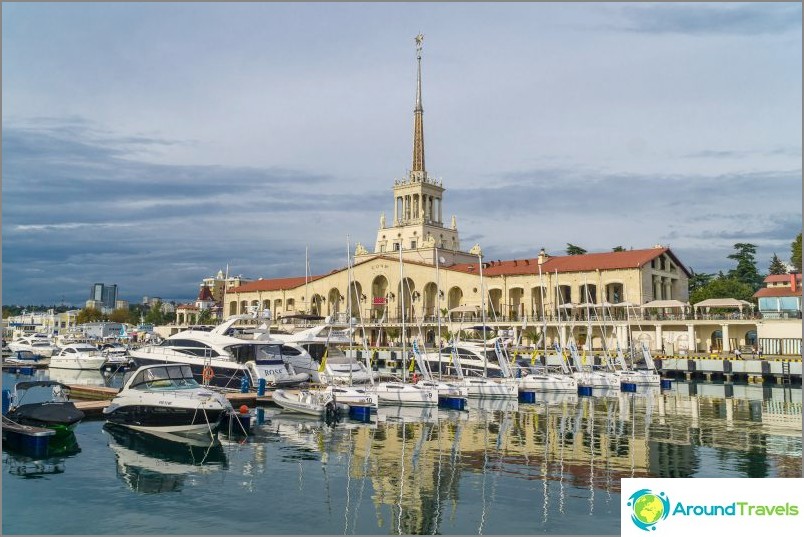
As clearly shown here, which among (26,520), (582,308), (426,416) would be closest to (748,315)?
(582,308)

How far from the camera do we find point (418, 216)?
4358 inches

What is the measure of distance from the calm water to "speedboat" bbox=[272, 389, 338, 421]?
855 millimetres

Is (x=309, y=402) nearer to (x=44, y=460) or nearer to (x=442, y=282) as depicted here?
(x=44, y=460)

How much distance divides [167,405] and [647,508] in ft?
63.9

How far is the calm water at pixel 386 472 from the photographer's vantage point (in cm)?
1602

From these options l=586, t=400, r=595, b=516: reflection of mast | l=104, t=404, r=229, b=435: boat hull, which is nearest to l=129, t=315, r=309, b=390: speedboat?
l=104, t=404, r=229, b=435: boat hull

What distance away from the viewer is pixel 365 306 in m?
98.3

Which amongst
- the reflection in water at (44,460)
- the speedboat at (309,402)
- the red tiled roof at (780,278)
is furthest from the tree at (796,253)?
the reflection in water at (44,460)

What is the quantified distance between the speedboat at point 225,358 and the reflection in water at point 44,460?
13.3 m

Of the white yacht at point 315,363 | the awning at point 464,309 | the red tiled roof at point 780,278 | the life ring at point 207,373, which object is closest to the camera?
the life ring at point 207,373

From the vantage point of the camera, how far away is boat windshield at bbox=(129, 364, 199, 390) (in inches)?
1072

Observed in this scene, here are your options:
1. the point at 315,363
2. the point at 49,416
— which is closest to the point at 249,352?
the point at 315,363

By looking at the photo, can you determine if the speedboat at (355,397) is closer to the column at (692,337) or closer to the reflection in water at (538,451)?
the reflection in water at (538,451)

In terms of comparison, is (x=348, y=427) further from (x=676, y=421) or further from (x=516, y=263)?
(x=516, y=263)
